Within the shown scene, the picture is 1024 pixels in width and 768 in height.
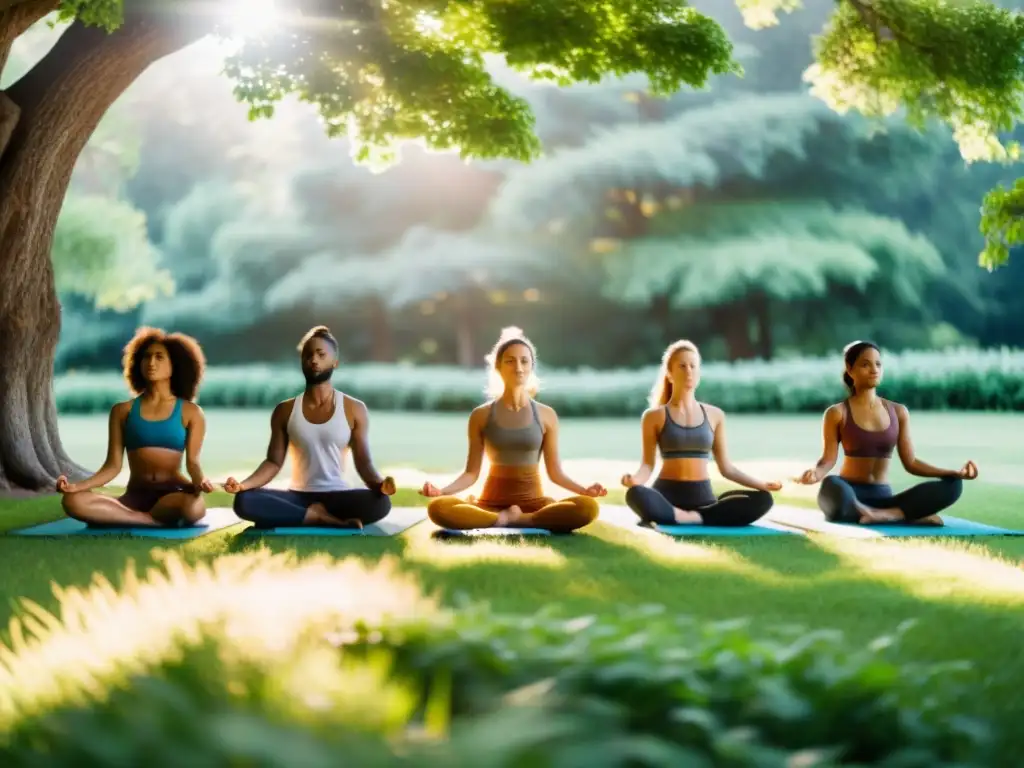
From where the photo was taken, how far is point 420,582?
16.5 feet

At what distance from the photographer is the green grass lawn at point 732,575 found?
4.13m

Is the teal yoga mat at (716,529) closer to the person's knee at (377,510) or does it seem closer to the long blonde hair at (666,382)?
the long blonde hair at (666,382)

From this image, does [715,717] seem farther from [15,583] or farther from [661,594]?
[15,583]

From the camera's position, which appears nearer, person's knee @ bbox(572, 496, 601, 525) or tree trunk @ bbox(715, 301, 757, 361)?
person's knee @ bbox(572, 496, 601, 525)

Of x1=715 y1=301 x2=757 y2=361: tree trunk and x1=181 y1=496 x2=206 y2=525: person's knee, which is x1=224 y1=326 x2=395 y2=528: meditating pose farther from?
x1=715 y1=301 x2=757 y2=361: tree trunk

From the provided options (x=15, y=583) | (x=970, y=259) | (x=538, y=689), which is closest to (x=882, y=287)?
(x=970, y=259)

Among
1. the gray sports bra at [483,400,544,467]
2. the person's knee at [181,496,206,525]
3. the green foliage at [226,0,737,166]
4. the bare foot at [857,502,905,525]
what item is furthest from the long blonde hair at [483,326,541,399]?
the green foliage at [226,0,737,166]

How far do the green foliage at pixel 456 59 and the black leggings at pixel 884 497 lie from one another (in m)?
3.82

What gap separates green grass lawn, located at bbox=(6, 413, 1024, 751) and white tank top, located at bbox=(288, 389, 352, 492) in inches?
21.8

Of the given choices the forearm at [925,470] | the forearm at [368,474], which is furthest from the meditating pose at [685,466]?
the forearm at [368,474]

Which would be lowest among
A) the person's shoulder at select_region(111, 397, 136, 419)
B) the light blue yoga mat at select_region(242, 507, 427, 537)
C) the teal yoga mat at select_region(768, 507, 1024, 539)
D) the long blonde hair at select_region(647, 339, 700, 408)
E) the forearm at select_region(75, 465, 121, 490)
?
the light blue yoga mat at select_region(242, 507, 427, 537)

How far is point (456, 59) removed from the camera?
9602 millimetres

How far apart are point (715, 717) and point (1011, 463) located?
1254 centimetres

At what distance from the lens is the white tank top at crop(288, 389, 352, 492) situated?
7.09 meters
